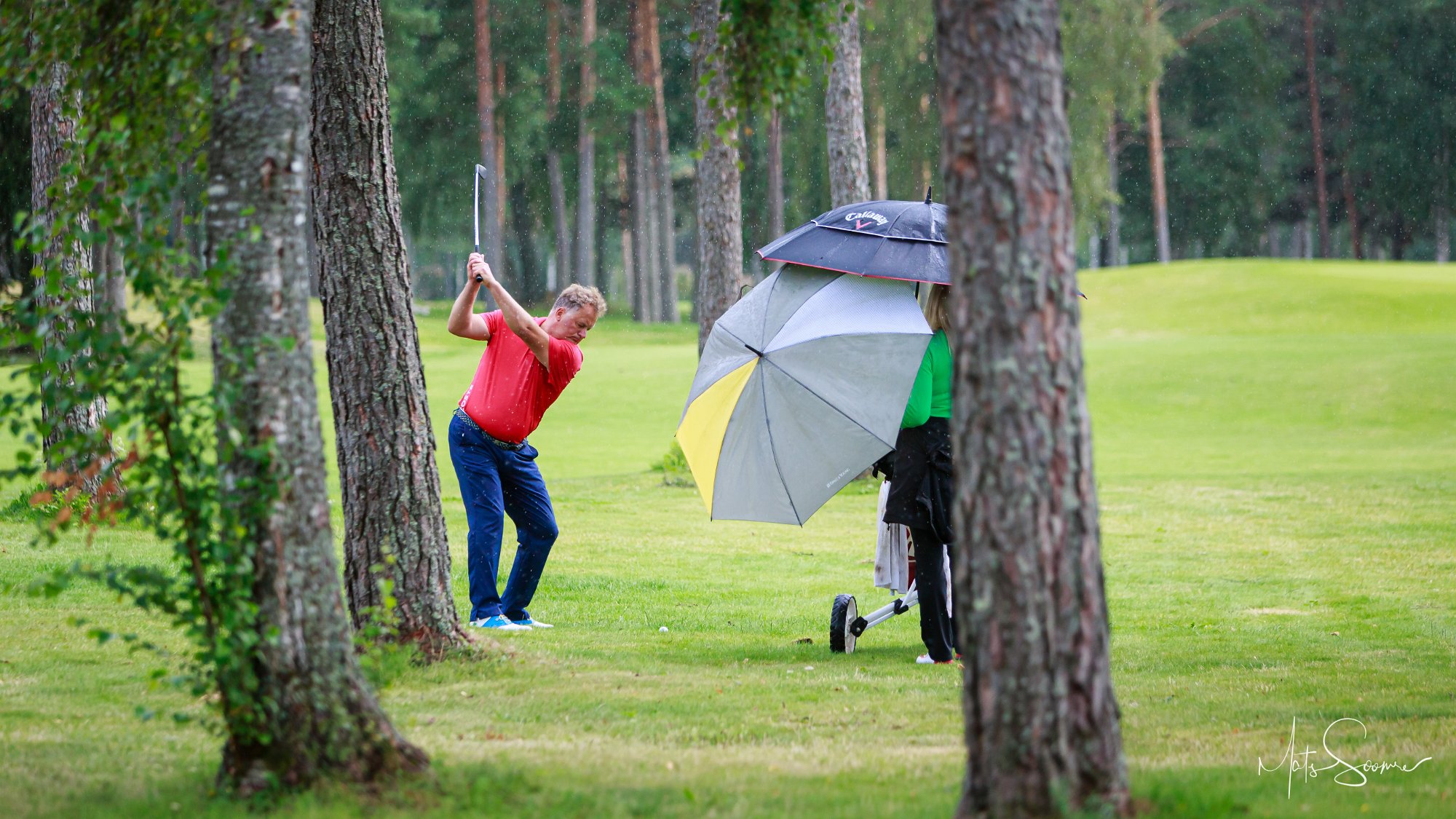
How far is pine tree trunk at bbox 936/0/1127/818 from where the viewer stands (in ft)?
11.3

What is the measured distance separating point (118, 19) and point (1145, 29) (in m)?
36.6

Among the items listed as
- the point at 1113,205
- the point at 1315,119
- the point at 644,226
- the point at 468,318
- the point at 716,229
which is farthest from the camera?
the point at 1113,205

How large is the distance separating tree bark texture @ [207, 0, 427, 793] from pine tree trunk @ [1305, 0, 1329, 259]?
168 feet

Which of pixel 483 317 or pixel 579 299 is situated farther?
pixel 579 299

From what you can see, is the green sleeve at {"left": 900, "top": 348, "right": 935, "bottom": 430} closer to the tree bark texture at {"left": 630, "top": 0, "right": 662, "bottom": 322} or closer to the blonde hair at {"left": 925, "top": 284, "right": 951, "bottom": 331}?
the blonde hair at {"left": 925, "top": 284, "right": 951, "bottom": 331}

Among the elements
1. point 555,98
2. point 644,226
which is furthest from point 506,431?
point 555,98

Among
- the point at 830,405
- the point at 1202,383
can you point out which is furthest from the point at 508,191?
the point at 830,405

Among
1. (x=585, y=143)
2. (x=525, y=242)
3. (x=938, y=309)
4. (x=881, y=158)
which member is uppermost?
(x=585, y=143)

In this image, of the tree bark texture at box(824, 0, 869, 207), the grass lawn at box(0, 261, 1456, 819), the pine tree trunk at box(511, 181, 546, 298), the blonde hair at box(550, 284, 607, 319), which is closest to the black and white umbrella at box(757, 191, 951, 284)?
the blonde hair at box(550, 284, 607, 319)

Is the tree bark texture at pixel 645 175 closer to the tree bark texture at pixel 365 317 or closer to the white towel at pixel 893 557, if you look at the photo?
the white towel at pixel 893 557

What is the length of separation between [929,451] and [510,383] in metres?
2.29

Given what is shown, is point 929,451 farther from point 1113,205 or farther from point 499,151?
point 1113,205

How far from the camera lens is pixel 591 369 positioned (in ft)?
96.1

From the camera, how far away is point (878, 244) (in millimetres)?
6672
